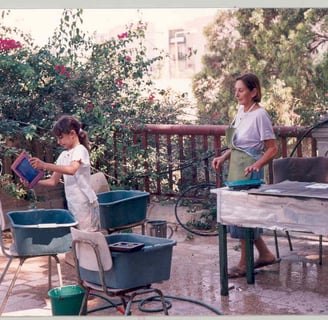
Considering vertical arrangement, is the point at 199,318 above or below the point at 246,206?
below

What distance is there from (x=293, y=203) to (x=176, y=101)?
17.9 ft

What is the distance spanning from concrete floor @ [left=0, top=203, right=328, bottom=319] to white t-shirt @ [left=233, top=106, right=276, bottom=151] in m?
1.14

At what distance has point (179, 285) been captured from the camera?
6.39 meters

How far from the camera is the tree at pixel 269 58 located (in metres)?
13.3

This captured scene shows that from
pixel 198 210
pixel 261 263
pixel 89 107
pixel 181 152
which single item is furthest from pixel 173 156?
pixel 261 263

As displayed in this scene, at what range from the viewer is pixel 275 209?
215 inches

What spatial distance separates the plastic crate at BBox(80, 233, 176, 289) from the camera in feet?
15.5

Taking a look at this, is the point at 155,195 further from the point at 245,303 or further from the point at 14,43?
the point at 245,303

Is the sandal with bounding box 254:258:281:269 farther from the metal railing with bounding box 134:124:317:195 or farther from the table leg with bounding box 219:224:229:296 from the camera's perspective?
the metal railing with bounding box 134:124:317:195

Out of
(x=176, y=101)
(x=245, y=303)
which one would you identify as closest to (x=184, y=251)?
(x=245, y=303)

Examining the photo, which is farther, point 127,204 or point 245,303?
point 127,204

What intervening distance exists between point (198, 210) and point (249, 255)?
2929mm

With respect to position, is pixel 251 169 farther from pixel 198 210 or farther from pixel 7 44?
pixel 7 44

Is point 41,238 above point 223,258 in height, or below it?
above
